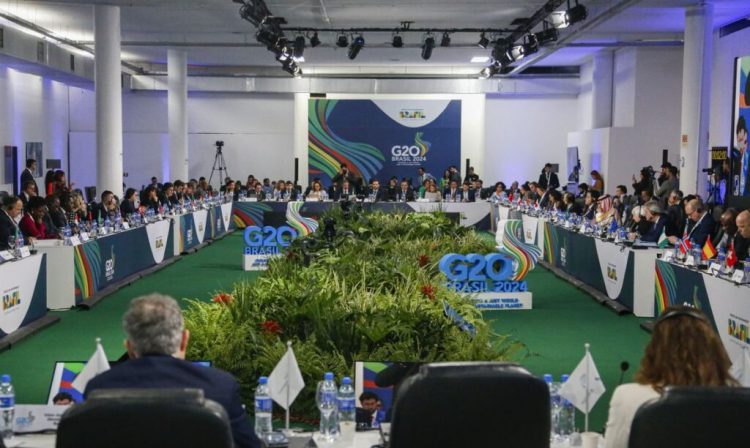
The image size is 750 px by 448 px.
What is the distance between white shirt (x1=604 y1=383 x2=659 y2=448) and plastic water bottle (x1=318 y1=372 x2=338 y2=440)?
1.15 metres

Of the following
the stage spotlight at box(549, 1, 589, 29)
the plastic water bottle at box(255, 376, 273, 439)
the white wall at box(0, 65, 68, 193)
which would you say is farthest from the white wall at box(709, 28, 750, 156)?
the plastic water bottle at box(255, 376, 273, 439)

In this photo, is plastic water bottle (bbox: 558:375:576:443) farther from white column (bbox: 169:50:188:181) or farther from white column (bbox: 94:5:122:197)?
white column (bbox: 169:50:188:181)

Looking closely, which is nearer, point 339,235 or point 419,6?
point 339,235

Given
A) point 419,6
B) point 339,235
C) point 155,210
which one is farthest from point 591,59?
point 339,235

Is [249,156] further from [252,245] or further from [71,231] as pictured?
[71,231]

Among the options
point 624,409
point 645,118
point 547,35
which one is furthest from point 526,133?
point 624,409

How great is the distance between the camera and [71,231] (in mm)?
11719

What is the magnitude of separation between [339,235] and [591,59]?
1812 cm

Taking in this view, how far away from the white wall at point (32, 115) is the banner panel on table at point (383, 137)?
744 centimetres

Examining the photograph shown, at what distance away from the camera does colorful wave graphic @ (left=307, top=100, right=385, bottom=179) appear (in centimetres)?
3084

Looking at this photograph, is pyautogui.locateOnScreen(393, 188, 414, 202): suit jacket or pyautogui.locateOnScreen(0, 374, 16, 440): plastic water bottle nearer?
pyautogui.locateOnScreen(0, 374, 16, 440): plastic water bottle

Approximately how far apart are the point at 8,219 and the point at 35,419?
7352 mm

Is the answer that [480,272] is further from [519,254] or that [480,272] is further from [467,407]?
[467,407]

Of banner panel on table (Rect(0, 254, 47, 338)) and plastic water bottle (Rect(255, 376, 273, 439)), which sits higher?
plastic water bottle (Rect(255, 376, 273, 439))
